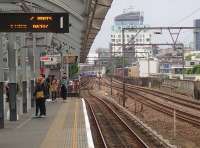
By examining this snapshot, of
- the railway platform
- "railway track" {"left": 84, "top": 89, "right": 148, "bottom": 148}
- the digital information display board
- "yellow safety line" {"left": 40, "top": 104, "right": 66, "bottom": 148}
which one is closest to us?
"yellow safety line" {"left": 40, "top": 104, "right": 66, "bottom": 148}

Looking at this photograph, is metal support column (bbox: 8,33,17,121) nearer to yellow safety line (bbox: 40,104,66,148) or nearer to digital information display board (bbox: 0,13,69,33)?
yellow safety line (bbox: 40,104,66,148)

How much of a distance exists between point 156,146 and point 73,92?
34.3 metres

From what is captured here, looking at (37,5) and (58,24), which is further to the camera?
(37,5)

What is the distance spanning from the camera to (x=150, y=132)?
23188 mm

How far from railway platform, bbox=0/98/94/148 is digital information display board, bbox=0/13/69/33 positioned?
303cm

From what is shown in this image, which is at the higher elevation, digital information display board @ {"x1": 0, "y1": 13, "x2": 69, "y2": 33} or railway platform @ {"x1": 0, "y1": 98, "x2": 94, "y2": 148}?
digital information display board @ {"x1": 0, "y1": 13, "x2": 69, "y2": 33}

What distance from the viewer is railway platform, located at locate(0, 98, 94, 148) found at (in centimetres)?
1525

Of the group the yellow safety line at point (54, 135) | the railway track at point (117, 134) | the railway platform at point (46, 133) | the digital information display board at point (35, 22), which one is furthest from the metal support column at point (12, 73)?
the digital information display board at point (35, 22)

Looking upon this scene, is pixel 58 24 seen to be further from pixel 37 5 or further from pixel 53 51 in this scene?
pixel 53 51

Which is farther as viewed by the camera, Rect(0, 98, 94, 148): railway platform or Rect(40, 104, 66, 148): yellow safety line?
Rect(0, 98, 94, 148): railway platform

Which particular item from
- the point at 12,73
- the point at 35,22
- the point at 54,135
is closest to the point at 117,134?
the point at 12,73

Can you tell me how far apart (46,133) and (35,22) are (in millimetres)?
3870

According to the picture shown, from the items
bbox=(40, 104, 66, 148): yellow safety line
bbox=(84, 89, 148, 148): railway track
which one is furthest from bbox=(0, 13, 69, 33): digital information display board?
bbox=(84, 89, 148, 148): railway track

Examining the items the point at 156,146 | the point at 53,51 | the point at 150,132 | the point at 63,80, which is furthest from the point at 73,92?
the point at 156,146
